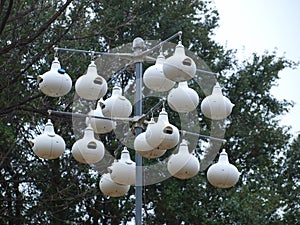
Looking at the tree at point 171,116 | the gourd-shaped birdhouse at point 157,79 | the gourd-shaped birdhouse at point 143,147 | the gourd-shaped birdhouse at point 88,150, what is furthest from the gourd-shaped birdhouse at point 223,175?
the tree at point 171,116

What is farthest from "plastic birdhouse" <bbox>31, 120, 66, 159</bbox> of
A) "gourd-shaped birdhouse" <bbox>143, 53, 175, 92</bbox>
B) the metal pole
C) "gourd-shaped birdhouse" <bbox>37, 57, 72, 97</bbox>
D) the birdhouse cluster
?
"gourd-shaped birdhouse" <bbox>143, 53, 175, 92</bbox>

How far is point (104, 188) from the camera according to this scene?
533 centimetres

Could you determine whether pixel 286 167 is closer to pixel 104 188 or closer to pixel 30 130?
pixel 30 130

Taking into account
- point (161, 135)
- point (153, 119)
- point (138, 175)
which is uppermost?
point (153, 119)

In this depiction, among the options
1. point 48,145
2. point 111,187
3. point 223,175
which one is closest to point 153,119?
point 223,175

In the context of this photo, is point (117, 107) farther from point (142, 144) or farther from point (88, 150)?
point (142, 144)

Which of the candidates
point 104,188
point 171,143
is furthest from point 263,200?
point 171,143

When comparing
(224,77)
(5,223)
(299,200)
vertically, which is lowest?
(5,223)

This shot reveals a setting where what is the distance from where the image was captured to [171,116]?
1091 cm

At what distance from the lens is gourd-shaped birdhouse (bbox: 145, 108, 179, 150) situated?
14.3ft

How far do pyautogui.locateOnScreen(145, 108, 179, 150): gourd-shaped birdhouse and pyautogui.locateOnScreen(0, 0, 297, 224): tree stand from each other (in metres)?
4.45

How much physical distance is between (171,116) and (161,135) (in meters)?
6.54

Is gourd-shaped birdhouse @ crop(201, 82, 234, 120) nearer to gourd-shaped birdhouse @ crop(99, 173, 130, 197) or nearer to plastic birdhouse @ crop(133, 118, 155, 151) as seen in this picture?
plastic birdhouse @ crop(133, 118, 155, 151)

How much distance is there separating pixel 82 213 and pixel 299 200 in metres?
3.70
